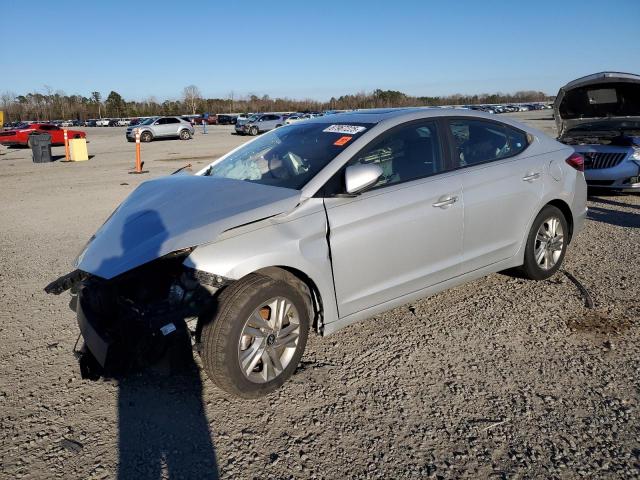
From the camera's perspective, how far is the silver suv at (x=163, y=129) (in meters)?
32.8

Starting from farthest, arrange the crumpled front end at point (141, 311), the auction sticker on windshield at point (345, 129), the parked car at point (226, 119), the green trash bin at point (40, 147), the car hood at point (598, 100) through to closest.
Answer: the parked car at point (226, 119) → the green trash bin at point (40, 147) → the car hood at point (598, 100) → the auction sticker on windshield at point (345, 129) → the crumpled front end at point (141, 311)

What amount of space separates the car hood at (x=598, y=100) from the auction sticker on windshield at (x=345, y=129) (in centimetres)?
697

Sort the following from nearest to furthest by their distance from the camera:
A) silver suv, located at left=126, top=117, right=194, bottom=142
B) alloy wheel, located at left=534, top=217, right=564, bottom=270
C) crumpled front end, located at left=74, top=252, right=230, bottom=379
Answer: crumpled front end, located at left=74, top=252, right=230, bottom=379
alloy wheel, located at left=534, top=217, right=564, bottom=270
silver suv, located at left=126, top=117, right=194, bottom=142

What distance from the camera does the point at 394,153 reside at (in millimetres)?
3814

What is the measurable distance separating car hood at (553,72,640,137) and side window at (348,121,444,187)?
654 cm

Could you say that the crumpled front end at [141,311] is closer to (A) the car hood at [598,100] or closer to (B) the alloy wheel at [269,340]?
(B) the alloy wheel at [269,340]

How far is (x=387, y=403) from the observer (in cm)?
307

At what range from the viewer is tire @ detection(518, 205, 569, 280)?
15.3ft

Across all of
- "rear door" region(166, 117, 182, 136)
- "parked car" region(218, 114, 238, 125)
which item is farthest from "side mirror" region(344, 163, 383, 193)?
"parked car" region(218, 114, 238, 125)

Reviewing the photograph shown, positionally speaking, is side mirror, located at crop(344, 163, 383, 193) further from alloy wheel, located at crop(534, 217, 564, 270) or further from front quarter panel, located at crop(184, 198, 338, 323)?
alloy wheel, located at crop(534, 217, 564, 270)

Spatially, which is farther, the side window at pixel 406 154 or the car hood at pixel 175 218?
the side window at pixel 406 154

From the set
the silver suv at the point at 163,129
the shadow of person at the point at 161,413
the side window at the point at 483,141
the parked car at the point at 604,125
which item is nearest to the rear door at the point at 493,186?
the side window at the point at 483,141

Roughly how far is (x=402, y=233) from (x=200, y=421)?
1.81 m

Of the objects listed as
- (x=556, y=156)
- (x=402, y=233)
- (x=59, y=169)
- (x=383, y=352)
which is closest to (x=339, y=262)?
(x=402, y=233)
